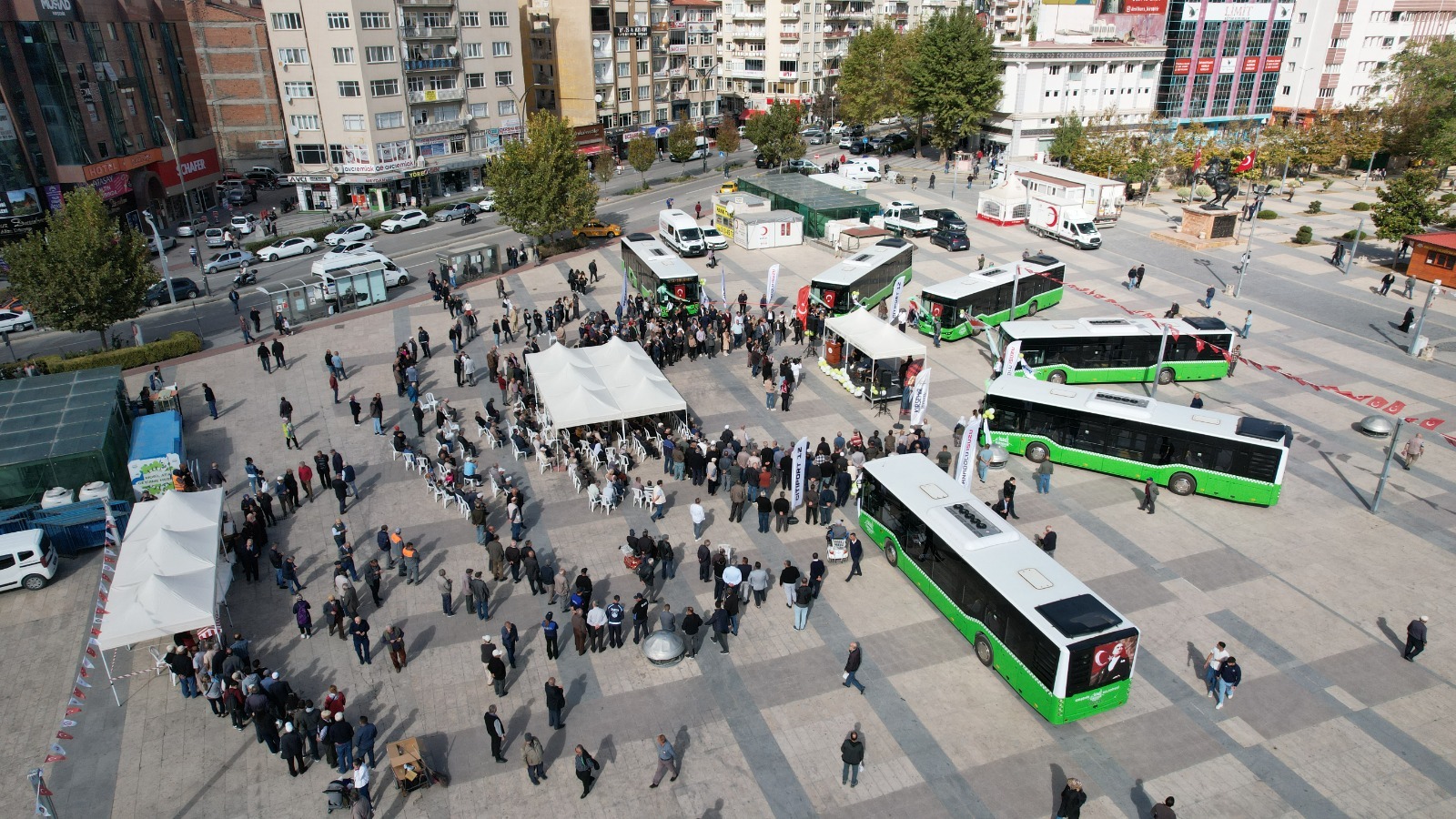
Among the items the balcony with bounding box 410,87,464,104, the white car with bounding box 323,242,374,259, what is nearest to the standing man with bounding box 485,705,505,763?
the white car with bounding box 323,242,374,259

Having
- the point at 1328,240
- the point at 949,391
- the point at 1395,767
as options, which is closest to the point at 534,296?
the point at 949,391

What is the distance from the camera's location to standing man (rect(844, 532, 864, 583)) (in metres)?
19.7

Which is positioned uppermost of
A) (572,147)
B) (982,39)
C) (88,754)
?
(982,39)

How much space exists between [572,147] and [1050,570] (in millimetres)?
38265

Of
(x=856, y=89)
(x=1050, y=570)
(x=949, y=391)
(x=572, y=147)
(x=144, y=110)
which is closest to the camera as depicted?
(x=1050, y=570)

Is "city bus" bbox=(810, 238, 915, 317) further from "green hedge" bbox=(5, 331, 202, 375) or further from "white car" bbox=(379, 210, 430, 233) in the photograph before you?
"white car" bbox=(379, 210, 430, 233)

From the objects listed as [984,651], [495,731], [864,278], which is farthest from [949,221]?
[495,731]

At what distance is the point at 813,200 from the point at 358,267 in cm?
2447

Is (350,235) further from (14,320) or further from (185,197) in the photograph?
(14,320)

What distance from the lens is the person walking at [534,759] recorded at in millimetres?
14219

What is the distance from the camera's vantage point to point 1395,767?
49.4ft

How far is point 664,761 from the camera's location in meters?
14.4

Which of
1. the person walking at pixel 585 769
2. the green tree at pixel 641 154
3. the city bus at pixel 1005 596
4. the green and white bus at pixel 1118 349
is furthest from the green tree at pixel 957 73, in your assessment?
the person walking at pixel 585 769

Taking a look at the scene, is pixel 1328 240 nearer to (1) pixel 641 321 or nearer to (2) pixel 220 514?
(1) pixel 641 321
